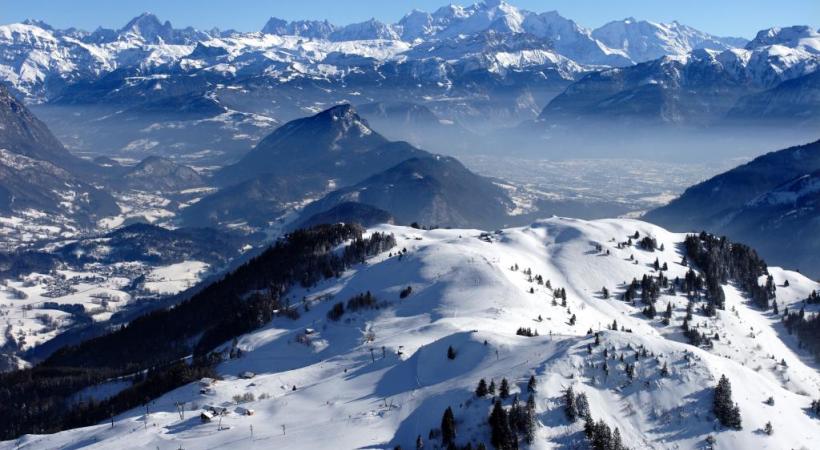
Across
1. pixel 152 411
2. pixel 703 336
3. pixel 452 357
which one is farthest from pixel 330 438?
pixel 703 336

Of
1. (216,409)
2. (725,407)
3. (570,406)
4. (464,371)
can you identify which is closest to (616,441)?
(570,406)

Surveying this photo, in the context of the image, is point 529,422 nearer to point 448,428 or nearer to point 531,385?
point 531,385

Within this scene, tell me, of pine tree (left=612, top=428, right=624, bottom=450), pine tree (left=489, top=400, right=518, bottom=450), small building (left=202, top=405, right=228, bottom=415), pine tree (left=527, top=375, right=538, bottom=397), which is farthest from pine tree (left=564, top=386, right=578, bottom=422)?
small building (left=202, top=405, right=228, bottom=415)

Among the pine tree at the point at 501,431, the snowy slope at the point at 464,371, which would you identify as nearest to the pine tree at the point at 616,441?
the snowy slope at the point at 464,371

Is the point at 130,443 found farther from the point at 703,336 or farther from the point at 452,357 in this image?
the point at 703,336

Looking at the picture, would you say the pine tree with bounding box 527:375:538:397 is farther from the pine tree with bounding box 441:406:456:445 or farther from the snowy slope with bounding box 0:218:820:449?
the pine tree with bounding box 441:406:456:445
